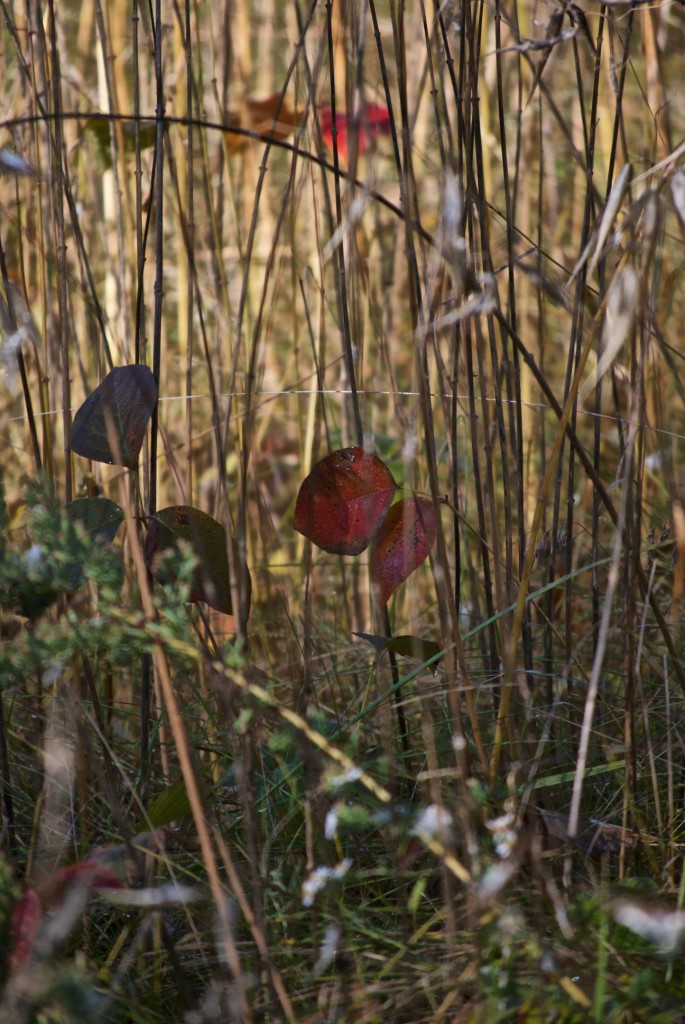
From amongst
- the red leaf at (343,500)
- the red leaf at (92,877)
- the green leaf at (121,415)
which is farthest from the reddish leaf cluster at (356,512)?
the red leaf at (92,877)

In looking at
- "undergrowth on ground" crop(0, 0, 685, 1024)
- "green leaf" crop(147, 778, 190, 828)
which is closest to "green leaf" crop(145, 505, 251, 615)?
"undergrowth on ground" crop(0, 0, 685, 1024)

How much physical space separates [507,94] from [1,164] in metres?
1.56

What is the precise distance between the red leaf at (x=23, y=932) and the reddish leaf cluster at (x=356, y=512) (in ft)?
0.94

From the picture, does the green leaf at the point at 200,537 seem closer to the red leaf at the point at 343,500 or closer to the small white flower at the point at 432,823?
the red leaf at the point at 343,500

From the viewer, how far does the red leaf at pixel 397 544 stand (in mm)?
655

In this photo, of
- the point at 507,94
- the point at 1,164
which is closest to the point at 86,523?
the point at 1,164

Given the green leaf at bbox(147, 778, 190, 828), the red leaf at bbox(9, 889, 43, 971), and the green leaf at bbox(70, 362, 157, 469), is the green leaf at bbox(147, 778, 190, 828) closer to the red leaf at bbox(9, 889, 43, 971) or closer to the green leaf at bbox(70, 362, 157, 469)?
the red leaf at bbox(9, 889, 43, 971)

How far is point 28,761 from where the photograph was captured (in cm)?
84

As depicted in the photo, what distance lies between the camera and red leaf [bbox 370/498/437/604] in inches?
25.8

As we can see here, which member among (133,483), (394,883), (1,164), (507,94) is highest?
(507,94)

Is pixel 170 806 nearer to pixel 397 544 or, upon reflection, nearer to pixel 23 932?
pixel 23 932

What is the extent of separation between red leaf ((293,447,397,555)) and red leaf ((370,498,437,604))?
2 centimetres

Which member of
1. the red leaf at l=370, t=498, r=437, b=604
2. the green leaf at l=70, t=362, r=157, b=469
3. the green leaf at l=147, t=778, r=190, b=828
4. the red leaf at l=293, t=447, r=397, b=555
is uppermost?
the green leaf at l=70, t=362, r=157, b=469

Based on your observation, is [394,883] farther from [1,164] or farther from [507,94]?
[507,94]
